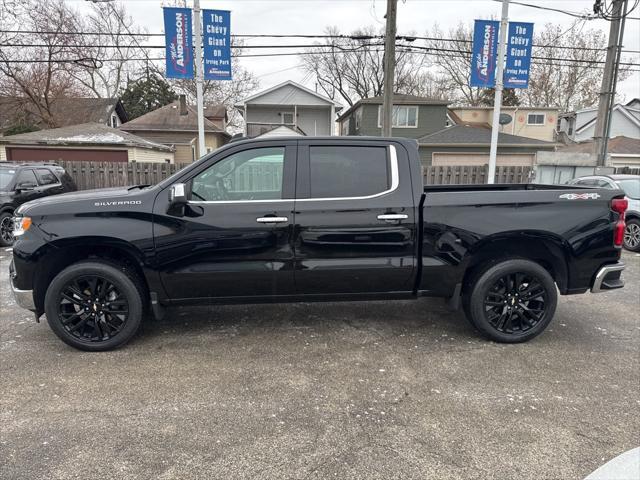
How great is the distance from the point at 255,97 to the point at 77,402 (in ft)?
81.2

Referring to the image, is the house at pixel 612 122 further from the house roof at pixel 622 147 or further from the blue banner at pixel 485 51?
the blue banner at pixel 485 51

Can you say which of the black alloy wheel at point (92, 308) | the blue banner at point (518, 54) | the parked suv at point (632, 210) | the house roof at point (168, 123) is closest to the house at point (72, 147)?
the house roof at point (168, 123)

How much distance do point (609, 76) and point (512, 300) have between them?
1321 centimetres

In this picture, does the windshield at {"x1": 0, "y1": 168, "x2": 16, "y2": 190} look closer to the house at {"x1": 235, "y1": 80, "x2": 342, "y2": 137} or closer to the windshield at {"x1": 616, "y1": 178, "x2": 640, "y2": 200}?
the windshield at {"x1": 616, "y1": 178, "x2": 640, "y2": 200}

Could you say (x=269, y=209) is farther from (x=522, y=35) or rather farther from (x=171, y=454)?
(x=522, y=35)

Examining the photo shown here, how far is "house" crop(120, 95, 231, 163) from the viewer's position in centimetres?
2720

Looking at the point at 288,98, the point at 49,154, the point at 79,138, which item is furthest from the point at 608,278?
the point at 288,98

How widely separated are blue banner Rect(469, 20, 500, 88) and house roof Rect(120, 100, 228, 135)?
20.5 metres

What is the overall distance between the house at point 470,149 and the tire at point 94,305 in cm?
2255

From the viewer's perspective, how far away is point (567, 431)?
277 cm

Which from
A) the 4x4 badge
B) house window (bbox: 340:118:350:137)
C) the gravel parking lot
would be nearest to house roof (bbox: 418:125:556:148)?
house window (bbox: 340:118:350:137)

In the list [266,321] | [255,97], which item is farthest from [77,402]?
[255,97]

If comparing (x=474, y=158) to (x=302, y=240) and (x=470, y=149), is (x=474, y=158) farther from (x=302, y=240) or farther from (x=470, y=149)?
(x=302, y=240)

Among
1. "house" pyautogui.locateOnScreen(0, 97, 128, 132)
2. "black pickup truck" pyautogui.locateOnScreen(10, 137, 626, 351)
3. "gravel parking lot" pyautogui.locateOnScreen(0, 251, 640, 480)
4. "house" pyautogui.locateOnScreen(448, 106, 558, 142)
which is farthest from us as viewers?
"house" pyautogui.locateOnScreen(448, 106, 558, 142)
